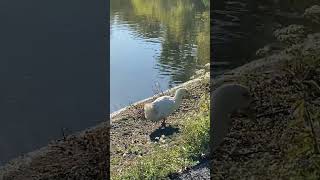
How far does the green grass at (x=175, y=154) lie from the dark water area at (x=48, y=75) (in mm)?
454

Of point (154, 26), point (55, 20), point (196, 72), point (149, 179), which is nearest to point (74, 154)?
point (149, 179)

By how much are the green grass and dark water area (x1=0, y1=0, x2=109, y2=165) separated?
454 millimetres

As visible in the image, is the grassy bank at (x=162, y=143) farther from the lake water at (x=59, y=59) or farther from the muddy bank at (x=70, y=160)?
the lake water at (x=59, y=59)

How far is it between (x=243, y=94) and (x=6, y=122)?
159 centimetres

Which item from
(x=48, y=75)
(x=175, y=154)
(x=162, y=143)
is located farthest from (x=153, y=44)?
(x=175, y=154)

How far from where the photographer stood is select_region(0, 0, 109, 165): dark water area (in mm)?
4195

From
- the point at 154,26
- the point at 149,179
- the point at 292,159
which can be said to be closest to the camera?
the point at 292,159

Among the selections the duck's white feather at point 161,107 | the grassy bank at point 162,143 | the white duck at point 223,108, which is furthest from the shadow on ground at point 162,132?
the white duck at point 223,108

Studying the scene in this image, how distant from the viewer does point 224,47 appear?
4.38 metres

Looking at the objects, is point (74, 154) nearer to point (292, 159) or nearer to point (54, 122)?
point (54, 122)

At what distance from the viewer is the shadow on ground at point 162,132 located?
4.69 metres

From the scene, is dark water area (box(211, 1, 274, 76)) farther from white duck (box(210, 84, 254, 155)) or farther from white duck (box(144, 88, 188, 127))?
white duck (box(144, 88, 188, 127))

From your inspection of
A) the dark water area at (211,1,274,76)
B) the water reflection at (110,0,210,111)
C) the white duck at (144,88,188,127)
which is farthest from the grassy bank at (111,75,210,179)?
the dark water area at (211,1,274,76)

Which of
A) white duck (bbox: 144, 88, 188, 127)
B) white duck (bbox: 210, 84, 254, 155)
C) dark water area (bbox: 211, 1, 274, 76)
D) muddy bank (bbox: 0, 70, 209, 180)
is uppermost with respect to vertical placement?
dark water area (bbox: 211, 1, 274, 76)
